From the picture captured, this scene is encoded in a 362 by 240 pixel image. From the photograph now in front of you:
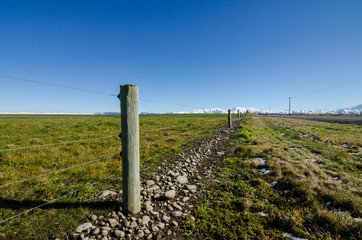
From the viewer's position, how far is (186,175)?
488 centimetres

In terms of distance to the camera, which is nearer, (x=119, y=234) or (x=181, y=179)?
(x=119, y=234)

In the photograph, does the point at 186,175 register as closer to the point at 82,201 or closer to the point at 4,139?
the point at 82,201

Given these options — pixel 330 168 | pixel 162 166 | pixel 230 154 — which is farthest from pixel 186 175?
pixel 330 168

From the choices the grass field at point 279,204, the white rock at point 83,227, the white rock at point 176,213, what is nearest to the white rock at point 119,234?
the white rock at point 83,227

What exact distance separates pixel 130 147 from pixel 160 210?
58.4 inches

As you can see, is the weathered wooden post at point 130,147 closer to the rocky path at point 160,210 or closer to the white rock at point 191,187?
the rocky path at point 160,210

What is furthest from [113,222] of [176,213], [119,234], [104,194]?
[176,213]

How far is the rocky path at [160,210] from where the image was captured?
257 cm

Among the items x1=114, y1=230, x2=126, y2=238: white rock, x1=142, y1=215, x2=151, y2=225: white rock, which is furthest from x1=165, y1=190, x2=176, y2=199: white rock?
x1=114, y1=230, x2=126, y2=238: white rock

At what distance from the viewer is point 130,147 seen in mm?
2908

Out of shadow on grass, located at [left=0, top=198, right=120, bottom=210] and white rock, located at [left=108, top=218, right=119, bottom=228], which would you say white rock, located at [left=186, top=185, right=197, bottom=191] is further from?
white rock, located at [left=108, top=218, right=119, bottom=228]

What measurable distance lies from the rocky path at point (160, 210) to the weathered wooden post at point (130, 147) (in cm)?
28

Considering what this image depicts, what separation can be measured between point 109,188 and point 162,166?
1983 mm

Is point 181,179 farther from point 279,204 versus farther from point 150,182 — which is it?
point 279,204
